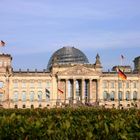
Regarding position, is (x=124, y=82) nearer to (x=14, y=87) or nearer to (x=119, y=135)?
(x=14, y=87)

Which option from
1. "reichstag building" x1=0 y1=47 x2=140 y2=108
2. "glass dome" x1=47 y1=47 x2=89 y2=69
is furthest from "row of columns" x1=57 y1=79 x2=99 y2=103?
"glass dome" x1=47 y1=47 x2=89 y2=69

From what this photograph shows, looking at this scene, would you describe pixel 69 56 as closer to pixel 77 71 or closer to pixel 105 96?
pixel 77 71

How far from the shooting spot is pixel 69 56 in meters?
151

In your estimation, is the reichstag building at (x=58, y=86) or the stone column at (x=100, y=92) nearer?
the reichstag building at (x=58, y=86)

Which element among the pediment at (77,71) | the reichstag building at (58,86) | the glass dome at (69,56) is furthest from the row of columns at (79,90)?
the glass dome at (69,56)

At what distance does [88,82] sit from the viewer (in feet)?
463

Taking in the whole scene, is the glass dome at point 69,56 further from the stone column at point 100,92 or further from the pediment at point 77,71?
the stone column at point 100,92

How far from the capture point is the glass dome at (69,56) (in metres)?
151

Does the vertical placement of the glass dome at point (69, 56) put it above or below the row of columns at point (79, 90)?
above

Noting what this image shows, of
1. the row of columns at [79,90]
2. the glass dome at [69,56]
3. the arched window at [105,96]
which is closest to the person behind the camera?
the row of columns at [79,90]

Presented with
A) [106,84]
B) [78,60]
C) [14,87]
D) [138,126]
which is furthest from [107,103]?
[138,126]

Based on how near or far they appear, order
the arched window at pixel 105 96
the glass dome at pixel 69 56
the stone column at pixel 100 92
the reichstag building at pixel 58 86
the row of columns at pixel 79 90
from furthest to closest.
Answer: the glass dome at pixel 69 56, the arched window at pixel 105 96, the stone column at pixel 100 92, the row of columns at pixel 79 90, the reichstag building at pixel 58 86

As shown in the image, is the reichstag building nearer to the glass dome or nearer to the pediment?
the pediment

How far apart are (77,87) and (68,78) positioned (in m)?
4.58
